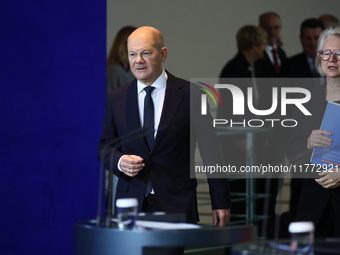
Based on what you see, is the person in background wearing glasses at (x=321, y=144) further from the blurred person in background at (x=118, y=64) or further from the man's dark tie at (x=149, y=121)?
the blurred person in background at (x=118, y=64)

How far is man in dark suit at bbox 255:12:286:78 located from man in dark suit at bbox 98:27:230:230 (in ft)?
8.66

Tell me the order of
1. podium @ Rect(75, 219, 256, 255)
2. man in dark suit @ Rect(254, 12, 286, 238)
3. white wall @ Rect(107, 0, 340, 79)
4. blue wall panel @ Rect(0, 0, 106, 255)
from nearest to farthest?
podium @ Rect(75, 219, 256, 255), blue wall panel @ Rect(0, 0, 106, 255), white wall @ Rect(107, 0, 340, 79), man in dark suit @ Rect(254, 12, 286, 238)

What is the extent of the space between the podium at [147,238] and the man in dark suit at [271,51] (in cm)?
347

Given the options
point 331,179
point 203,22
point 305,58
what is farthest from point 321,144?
point 305,58

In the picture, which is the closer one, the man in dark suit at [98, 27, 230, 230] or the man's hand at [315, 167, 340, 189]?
the man's hand at [315, 167, 340, 189]

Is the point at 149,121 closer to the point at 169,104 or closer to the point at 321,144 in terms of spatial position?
the point at 169,104

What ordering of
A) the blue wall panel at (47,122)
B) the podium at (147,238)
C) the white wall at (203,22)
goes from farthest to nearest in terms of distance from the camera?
1. the white wall at (203,22)
2. the blue wall panel at (47,122)
3. the podium at (147,238)

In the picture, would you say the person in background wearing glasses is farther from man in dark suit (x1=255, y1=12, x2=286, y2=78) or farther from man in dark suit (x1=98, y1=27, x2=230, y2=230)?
man in dark suit (x1=255, y1=12, x2=286, y2=78)

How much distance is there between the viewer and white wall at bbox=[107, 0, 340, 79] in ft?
16.3

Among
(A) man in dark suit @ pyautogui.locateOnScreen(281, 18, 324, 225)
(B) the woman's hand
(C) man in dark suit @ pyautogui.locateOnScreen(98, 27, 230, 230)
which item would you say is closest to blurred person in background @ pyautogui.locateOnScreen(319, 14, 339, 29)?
(A) man in dark suit @ pyautogui.locateOnScreen(281, 18, 324, 225)

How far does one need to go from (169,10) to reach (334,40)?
8.48ft

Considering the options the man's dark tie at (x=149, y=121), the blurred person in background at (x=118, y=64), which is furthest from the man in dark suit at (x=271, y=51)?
the man's dark tie at (x=149, y=121)

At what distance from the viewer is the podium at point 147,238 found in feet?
6.41

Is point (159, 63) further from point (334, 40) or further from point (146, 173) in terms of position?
point (334, 40)
